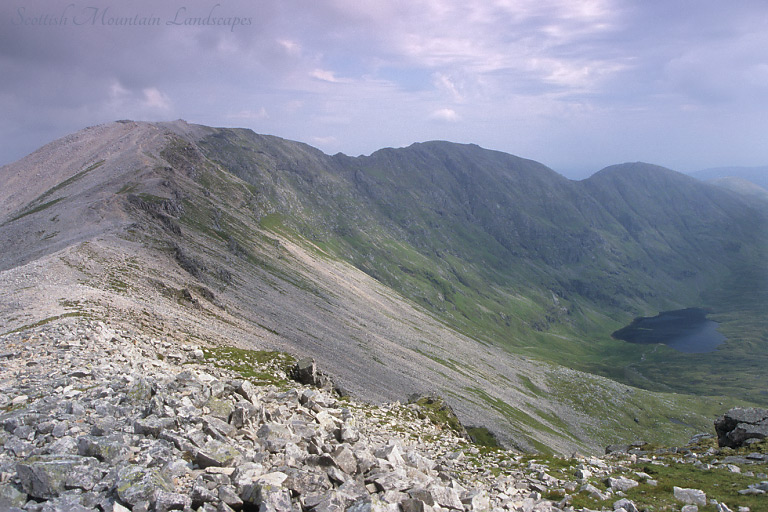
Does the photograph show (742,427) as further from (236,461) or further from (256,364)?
(256,364)

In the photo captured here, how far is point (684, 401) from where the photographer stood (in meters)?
186

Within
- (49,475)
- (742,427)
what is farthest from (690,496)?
(49,475)

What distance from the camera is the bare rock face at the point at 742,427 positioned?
4014 cm

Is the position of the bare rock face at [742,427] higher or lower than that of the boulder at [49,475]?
lower

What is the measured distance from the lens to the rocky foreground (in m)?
15.0

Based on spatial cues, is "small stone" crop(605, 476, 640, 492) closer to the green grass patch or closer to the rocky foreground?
the rocky foreground

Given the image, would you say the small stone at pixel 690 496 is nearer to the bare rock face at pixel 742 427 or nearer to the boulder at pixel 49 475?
the bare rock face at pixel 742 427

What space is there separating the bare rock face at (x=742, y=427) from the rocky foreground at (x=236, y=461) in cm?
662

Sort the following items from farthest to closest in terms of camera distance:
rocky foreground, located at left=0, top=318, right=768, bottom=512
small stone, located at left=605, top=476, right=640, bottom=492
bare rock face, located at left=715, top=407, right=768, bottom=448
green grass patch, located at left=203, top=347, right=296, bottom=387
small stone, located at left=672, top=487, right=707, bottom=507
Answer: green grass patch, located at left=203, top=347, right=296, bottom=387 < bare rock face, located at left=715, top=407, right=768, bottom=448 < small stone, located at left=605, top=476, right=640, bottom=492 < small stone, located at left=672, top=487, right=707, bottom=507 < rocky foreground, located at left=0, top=318, right=768, bottom=512

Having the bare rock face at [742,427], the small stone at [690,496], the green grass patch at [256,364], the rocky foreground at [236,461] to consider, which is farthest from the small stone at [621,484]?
the green grass patch at [256,364]

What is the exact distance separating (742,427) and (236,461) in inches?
1907

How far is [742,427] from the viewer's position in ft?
135

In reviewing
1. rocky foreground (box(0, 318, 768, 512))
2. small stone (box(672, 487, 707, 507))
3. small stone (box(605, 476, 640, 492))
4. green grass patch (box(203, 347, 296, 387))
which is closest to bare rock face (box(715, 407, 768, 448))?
rocky foreground (box(0, 318, 768, 512))

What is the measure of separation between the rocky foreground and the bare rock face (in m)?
6.62
